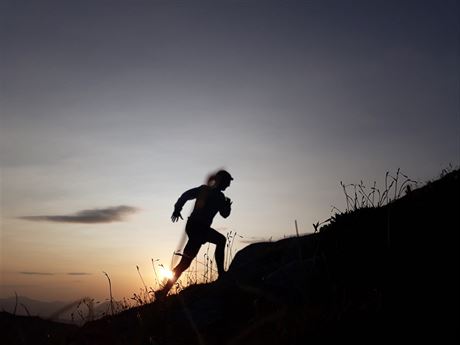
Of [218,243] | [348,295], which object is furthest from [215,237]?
[348,295]

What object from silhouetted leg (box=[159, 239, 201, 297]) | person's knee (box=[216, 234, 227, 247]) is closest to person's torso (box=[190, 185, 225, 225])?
person's knee (box=[216, 234, 227, 247])

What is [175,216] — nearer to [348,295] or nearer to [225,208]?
[225,208]

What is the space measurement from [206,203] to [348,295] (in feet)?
18.7

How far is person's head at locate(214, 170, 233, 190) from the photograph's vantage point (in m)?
10.5

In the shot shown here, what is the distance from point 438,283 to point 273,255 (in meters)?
4.83

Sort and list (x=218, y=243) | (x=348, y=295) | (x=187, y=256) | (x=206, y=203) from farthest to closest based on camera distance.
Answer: (x=206, y=203)
(x=218, y=243)
(x=187, y=256)
(x=348, y=295)

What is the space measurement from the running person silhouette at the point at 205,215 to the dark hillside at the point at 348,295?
5.99 feet

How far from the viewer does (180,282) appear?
9.20m

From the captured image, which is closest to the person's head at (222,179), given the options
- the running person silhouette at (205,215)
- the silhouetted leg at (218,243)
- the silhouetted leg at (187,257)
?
the running person silhouette at (205,215)

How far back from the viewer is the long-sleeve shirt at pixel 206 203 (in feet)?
34.0

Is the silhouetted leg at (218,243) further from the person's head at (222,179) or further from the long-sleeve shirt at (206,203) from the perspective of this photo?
the person's head at (222,179)

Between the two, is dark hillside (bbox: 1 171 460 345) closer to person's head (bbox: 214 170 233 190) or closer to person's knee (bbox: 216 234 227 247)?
person's knee (bbox: 216 234 227 247)

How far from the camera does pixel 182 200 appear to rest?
34.0ft

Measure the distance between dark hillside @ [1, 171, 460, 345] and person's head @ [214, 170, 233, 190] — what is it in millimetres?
2618
